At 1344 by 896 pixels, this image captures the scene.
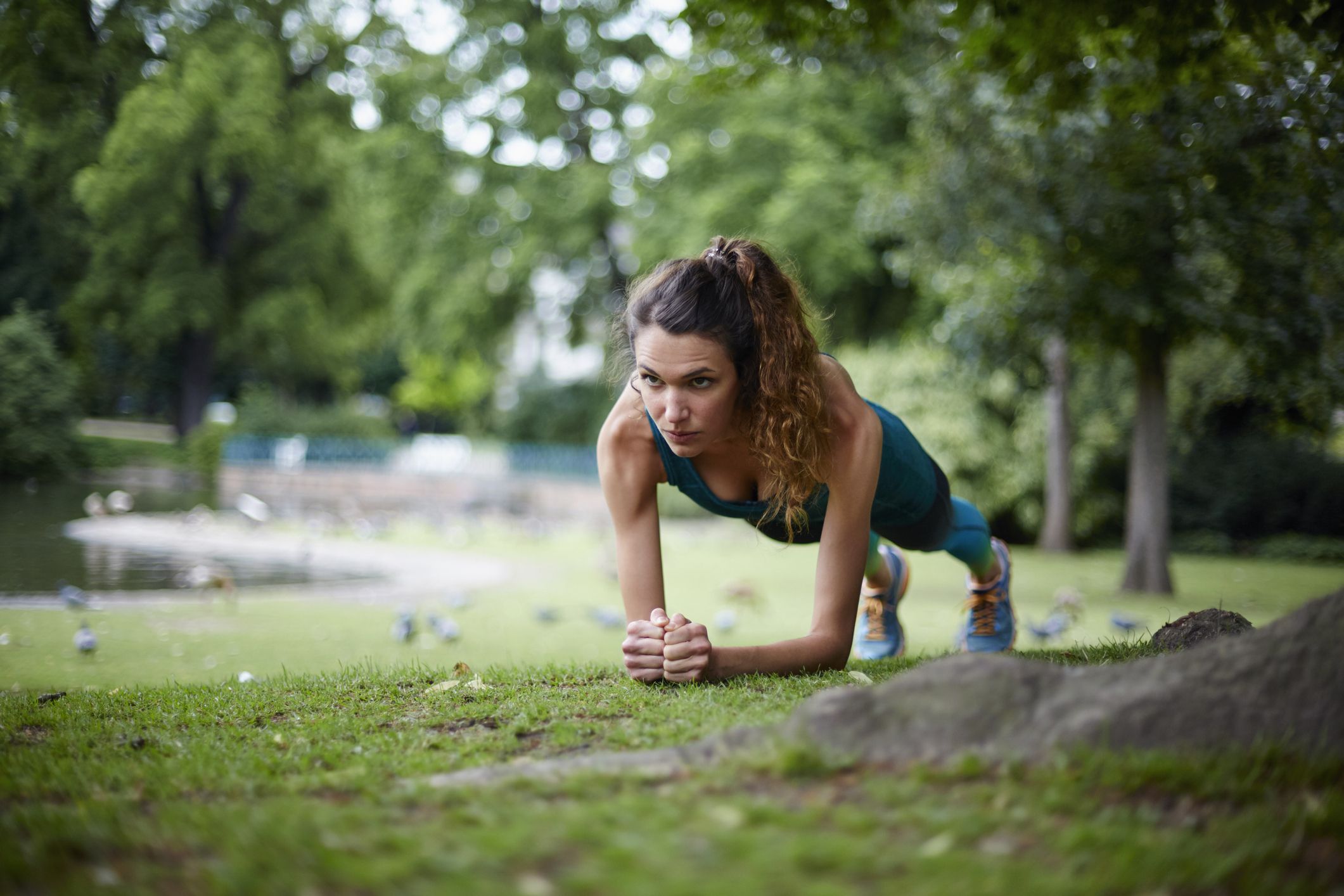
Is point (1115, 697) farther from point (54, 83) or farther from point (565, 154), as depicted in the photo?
point (565, 154)

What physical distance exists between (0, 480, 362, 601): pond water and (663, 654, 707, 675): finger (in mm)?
7036

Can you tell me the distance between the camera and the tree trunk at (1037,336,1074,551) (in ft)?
55.1

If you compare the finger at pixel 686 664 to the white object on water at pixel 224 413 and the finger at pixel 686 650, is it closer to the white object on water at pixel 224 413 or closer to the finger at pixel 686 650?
the finger at pixel 686 650

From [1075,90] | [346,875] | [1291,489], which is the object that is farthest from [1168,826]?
[1291,489]

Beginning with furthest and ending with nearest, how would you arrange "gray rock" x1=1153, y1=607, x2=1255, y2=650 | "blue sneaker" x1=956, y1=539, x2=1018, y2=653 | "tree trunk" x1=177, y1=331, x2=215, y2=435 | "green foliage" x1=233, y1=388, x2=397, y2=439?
"green foliage" x1=233, y1=388, x2=397, y2=439, "tree trunk" x1=177, y1=331, x2=215, y2=435, "blue sneaker" x1=956, y1=539, x2=1018, y2=653, "gray rock" x1=1153, y1=607, x2=1255, y2=650

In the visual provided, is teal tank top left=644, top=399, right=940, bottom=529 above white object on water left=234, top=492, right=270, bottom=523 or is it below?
above

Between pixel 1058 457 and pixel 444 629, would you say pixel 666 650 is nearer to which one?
pixel 444 629

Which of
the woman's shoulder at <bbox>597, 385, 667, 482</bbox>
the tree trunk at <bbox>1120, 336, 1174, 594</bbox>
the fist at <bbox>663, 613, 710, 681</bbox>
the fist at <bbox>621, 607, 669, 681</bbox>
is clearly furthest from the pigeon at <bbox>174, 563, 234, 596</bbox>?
the tree trunk at <bbox>1120, 336, 1174, 594</bbox>

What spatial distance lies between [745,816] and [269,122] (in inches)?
412

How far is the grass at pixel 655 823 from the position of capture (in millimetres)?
1806

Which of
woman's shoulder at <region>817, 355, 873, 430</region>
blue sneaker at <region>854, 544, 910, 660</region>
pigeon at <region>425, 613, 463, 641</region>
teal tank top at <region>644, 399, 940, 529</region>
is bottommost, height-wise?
pigeon at <region>425, 613, 463, 641</region>

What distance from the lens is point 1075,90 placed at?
7512 millimetres

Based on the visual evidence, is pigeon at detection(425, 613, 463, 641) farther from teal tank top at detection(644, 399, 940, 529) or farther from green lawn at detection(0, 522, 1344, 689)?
teal tank top at detection(644, 399, 940, 529)

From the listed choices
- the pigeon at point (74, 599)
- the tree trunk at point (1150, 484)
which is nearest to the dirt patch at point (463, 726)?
the pigeon at point (74, 599)
